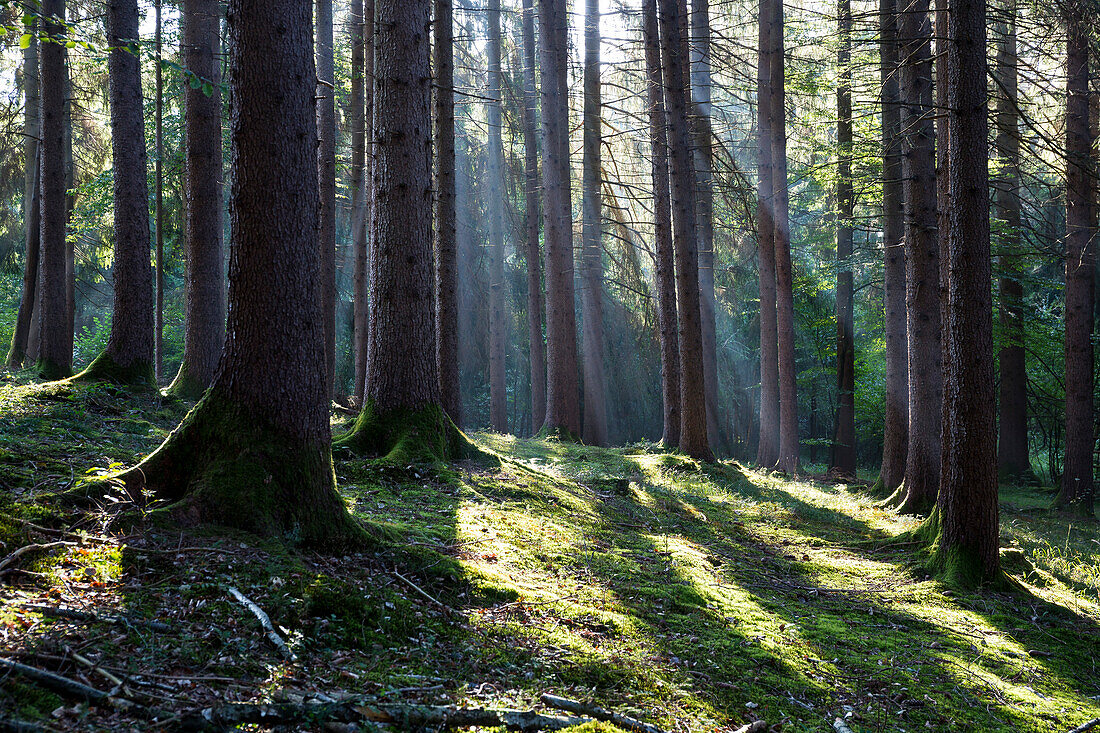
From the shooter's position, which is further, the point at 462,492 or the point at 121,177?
the point at 121,177

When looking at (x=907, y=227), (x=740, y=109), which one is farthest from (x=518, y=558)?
(x=740, y=109)

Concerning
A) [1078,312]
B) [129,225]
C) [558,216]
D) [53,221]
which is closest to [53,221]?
[53,221]

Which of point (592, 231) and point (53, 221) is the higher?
point (592, 231)

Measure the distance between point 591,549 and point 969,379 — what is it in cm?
374

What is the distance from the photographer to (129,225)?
361 inches

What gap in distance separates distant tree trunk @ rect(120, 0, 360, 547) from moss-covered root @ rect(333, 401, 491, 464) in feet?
9.24

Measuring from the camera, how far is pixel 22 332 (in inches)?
575

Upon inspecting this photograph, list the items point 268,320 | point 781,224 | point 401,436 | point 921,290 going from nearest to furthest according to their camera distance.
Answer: point 268,320 → point 401,436 → point 921,290 → point 781,224

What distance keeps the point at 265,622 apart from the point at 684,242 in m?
10.2

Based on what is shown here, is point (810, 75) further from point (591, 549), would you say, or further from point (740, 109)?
point (591, 549)

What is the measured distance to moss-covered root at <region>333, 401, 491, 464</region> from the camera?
7.18 meters

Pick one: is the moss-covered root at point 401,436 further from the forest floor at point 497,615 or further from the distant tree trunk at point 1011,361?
the distant tree trunk at point 1011,361

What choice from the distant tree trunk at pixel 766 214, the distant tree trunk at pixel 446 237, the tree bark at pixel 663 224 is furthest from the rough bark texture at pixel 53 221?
the distant tree trunk at pixel 766 214

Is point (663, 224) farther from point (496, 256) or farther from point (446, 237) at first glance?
point (496, 256)
